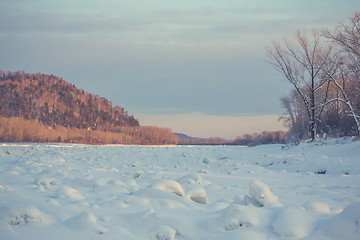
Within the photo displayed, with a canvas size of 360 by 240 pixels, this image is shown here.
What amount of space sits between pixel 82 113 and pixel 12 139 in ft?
122

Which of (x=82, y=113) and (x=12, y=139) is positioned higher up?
(x=82, y=113)

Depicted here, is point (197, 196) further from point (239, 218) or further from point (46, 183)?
point (46, 183)

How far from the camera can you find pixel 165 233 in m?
2.98

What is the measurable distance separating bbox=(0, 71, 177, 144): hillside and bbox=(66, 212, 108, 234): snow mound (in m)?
39.8

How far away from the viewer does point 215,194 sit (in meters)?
5.54

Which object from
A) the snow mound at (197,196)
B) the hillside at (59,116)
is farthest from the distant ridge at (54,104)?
the snow mound at (197,196)

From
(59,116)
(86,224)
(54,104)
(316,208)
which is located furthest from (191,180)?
(54,104)

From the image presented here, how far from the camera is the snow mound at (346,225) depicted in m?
2.80

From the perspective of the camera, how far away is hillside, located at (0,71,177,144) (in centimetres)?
4467

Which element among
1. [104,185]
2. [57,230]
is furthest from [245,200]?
[104,185]

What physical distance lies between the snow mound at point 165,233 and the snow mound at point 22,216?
3.55 feet

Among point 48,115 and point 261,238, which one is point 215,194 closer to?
point 261,238

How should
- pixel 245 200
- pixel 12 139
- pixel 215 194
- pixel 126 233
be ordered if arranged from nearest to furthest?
pixel 126 233 → pixel 245 200 → pixel 215 194 → pixel 12 139

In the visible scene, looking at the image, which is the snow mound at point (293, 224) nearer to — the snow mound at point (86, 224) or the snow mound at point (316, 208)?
the snow mound at point (316, 208)
